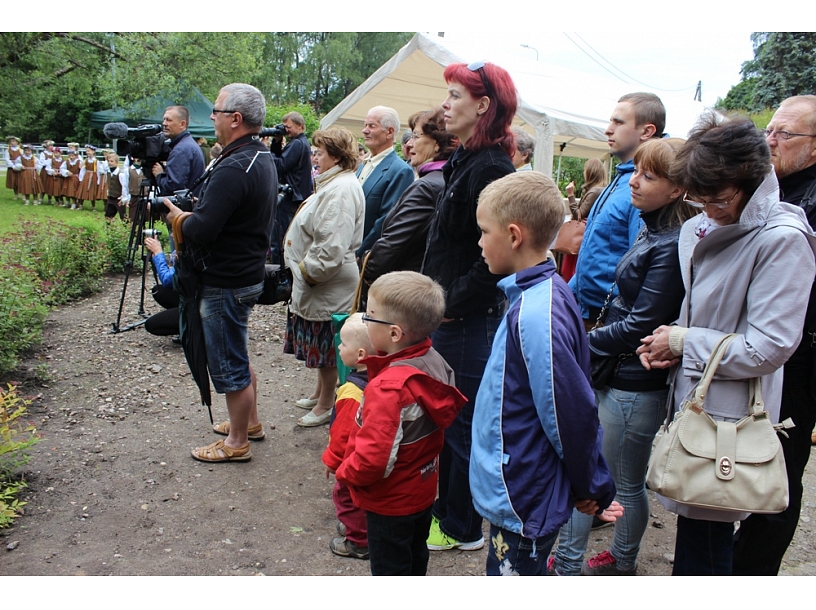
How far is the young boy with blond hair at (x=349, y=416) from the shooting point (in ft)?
7.35

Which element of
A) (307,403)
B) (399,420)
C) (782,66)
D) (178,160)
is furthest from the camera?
(782,66)

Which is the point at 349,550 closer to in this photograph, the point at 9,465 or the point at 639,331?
the point at 639,331

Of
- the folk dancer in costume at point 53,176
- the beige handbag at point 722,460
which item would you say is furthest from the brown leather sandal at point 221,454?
the folk dancer in costume at point 53,176

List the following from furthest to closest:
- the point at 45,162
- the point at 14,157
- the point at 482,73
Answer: the point at 45,162 < the point at 14,157 < the point at 482,73

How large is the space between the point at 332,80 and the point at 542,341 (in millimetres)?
51719

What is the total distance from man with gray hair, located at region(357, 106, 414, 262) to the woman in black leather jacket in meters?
2.02

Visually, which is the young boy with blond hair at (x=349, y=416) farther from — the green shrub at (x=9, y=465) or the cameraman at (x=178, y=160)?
the cameraman at (x=178, y=160)

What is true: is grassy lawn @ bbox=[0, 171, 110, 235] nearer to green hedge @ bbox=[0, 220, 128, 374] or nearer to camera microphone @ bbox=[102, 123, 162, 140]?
green hedge @ bbox=[0, 220, 128, 374]

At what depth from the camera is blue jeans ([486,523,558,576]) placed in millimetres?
1788

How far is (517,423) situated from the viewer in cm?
179

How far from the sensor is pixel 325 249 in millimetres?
3963

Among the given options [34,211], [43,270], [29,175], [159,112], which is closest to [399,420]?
[43,270]

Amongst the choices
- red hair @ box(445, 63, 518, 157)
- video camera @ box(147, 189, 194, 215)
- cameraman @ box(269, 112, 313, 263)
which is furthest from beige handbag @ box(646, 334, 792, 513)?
cameraman @ box(269, 112, 313, 263)

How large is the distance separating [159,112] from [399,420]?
25602 millimetres
